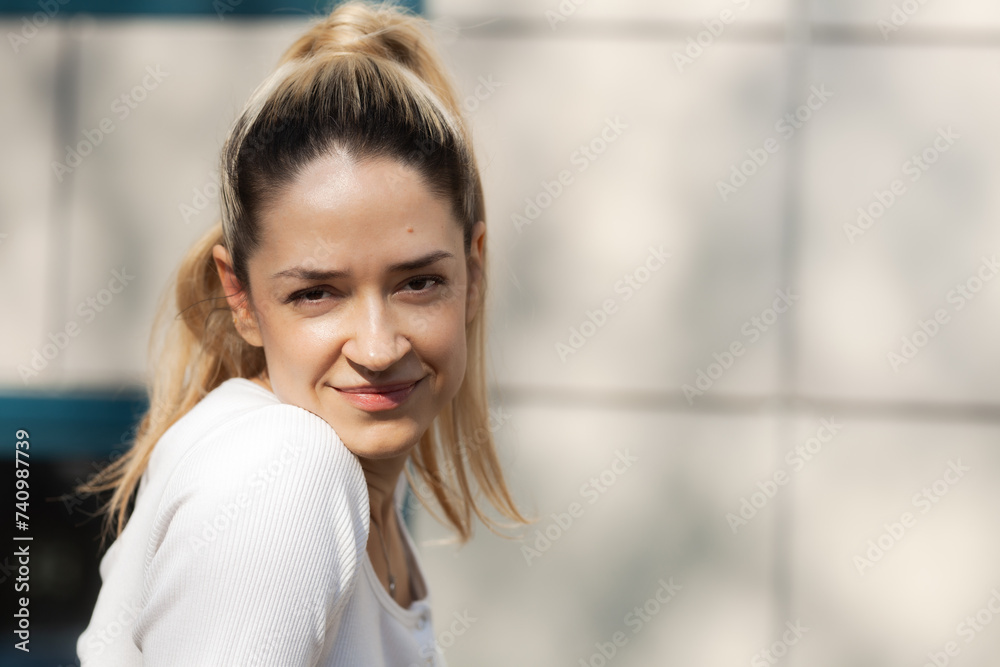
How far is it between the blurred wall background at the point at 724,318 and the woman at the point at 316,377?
4.56 feet

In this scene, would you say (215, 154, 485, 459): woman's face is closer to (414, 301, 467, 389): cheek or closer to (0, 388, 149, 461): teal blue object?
(414, 301, 467, 389): cheek

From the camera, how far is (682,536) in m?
3.15

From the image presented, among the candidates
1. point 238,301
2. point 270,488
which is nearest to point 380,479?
point 238,301

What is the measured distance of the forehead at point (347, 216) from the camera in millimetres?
1349

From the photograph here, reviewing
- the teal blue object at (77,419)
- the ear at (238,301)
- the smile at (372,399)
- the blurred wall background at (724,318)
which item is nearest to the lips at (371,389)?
the smile at (372,399)

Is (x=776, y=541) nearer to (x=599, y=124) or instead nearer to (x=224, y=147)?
(x=599, y=124)

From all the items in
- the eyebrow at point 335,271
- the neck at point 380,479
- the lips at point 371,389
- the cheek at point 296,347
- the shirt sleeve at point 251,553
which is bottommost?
the shirt sleeve at point 251,553

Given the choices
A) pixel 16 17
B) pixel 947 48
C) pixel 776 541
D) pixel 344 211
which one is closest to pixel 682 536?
pixel 776 541

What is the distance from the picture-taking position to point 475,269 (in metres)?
1.73

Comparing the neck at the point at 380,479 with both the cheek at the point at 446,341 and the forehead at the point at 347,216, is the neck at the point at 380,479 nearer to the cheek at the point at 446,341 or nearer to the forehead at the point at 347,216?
the cheek at the point at 446,341

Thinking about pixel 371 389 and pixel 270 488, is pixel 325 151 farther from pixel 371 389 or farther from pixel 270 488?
pixel 270 488

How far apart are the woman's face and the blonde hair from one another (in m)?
0.05

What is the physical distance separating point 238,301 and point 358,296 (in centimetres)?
33

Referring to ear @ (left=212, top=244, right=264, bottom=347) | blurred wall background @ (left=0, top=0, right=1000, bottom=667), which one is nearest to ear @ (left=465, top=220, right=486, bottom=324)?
ear @ (left=212, top=244, right=264, bottom=347)
